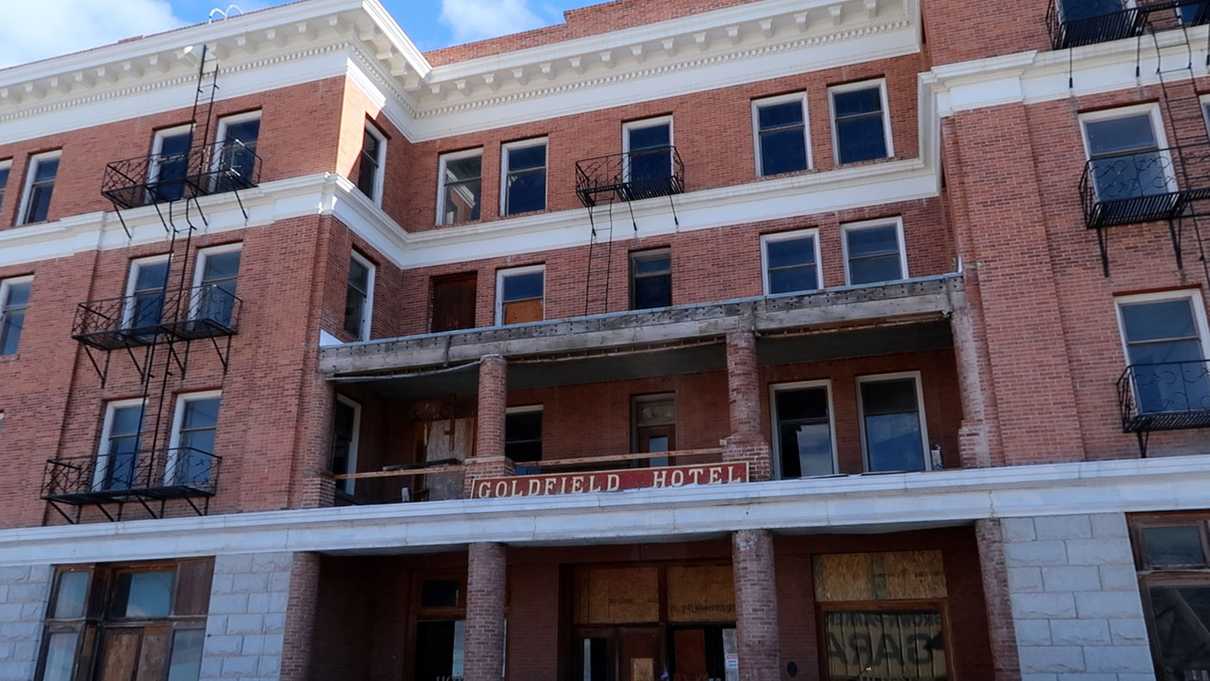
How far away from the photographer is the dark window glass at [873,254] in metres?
21.8

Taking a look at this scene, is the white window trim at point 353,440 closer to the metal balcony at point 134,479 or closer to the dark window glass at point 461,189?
the metal balcony at point 134,479

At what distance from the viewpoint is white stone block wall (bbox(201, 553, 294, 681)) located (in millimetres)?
19312

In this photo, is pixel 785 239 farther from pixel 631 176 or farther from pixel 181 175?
pixel 181 175

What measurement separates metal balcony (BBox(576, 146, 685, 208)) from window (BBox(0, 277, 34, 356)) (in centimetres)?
1432

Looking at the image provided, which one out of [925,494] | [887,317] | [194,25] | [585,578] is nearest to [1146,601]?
[925,494]

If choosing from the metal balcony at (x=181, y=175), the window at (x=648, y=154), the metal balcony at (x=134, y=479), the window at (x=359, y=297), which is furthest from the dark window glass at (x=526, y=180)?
the metal balcony at (x=134, y=479)

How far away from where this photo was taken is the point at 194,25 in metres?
24.4

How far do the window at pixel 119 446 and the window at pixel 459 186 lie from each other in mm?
8721

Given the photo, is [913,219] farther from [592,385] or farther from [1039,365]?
[592,385]

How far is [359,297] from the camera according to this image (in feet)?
78.0

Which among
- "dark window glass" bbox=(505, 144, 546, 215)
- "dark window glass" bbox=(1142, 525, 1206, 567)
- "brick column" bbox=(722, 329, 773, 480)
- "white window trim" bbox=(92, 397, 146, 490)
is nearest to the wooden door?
"dark window glass" bbox=(505, 144, 546, 215)

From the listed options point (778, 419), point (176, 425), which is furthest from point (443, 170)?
point (778, 419)

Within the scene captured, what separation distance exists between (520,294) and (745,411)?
839 cm

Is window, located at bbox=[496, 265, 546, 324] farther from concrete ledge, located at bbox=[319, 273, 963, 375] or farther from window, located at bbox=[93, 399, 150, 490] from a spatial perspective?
window, located at bbox=[93, 399, 150, 490]
